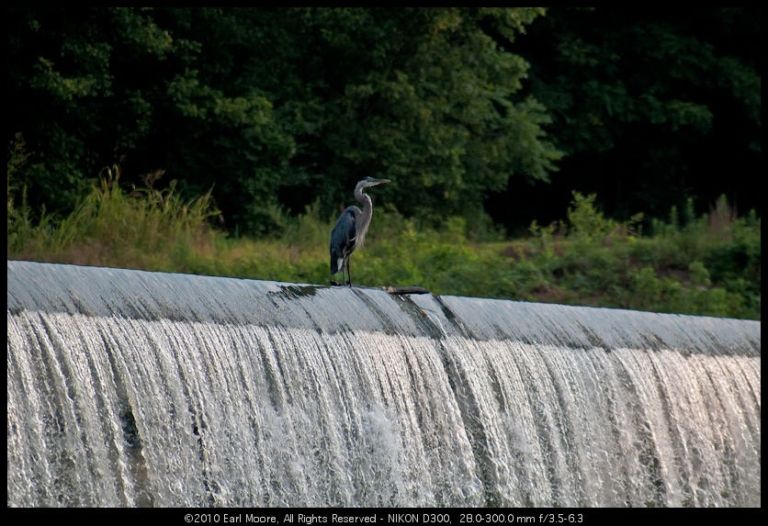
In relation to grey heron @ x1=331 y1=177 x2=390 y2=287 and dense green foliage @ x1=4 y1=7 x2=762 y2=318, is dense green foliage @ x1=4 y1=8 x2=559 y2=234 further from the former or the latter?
grey heron @ x1=331 y1=177 x2=390 y2=287

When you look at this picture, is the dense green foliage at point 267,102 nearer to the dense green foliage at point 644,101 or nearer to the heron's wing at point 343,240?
the dense green foliage at point 644,101

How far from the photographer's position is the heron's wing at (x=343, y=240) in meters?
11.2

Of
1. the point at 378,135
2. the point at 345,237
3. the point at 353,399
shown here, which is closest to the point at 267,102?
the point at 378,135

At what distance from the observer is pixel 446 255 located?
17438mm

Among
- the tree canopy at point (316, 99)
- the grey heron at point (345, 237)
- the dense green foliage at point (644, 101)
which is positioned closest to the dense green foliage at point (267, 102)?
the tree canopy at point (316, 99)

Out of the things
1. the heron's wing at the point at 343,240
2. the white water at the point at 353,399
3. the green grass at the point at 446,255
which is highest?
the heron's wing at the point at 343,240

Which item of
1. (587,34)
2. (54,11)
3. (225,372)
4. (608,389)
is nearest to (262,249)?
(54,11)

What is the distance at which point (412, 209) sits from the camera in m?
21.7

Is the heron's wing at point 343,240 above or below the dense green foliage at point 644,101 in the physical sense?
above

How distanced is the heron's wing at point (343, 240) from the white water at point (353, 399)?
513mm

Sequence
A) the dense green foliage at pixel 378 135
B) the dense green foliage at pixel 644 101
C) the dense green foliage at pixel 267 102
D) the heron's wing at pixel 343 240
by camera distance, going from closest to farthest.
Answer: the heron's wing at pixel 343 240, the dense green foliage at pixel 378 135, the dense green foliage at pixel 267 102, the dense green foliage at pixel 644 101

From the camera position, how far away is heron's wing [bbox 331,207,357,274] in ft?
36.7

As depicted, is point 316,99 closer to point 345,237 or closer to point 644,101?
point 644,101

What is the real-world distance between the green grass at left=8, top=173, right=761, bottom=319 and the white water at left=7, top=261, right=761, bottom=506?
4293 mm
